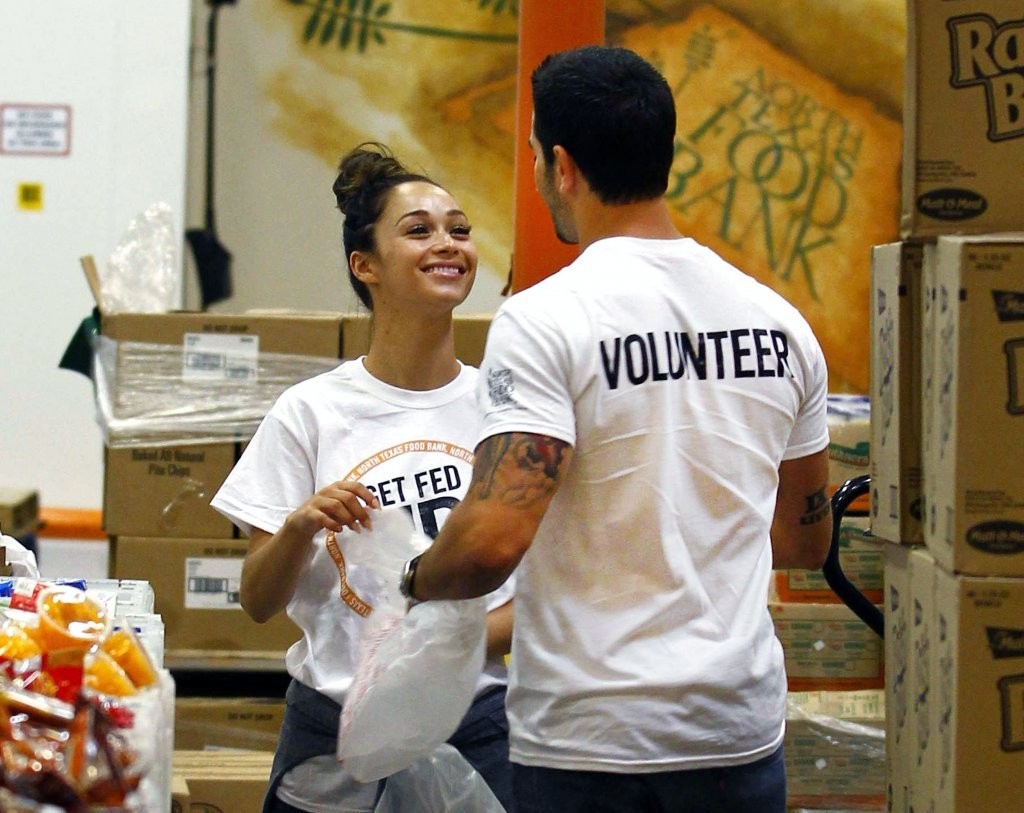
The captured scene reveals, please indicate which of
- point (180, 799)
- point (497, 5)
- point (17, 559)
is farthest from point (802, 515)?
point (497, 5)

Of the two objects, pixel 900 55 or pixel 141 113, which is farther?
pixel 900 55

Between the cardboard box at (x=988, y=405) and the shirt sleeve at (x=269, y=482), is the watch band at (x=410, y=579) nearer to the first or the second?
the shirt sleeve at (x=269, y=482)

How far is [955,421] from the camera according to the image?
5.95ft

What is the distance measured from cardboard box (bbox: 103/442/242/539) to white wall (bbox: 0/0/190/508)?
1.64 meters

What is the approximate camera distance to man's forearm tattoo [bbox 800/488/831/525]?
1.96m

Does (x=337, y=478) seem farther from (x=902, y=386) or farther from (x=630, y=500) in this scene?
(x=902, y=386)

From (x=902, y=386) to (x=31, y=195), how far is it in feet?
12.2

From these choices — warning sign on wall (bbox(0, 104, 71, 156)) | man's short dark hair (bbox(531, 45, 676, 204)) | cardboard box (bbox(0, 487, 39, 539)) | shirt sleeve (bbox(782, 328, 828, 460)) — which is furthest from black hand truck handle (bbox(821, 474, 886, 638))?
warning sign on wall (bbox(0, 104, 71, 156))

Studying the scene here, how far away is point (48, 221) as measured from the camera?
4.95 metres

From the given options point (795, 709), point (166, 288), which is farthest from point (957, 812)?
point (166, 288)

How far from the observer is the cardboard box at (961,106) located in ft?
6.22

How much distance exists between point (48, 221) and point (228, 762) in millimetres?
2496

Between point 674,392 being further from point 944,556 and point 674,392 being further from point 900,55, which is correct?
point 900,55

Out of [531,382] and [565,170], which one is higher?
[565,170]
